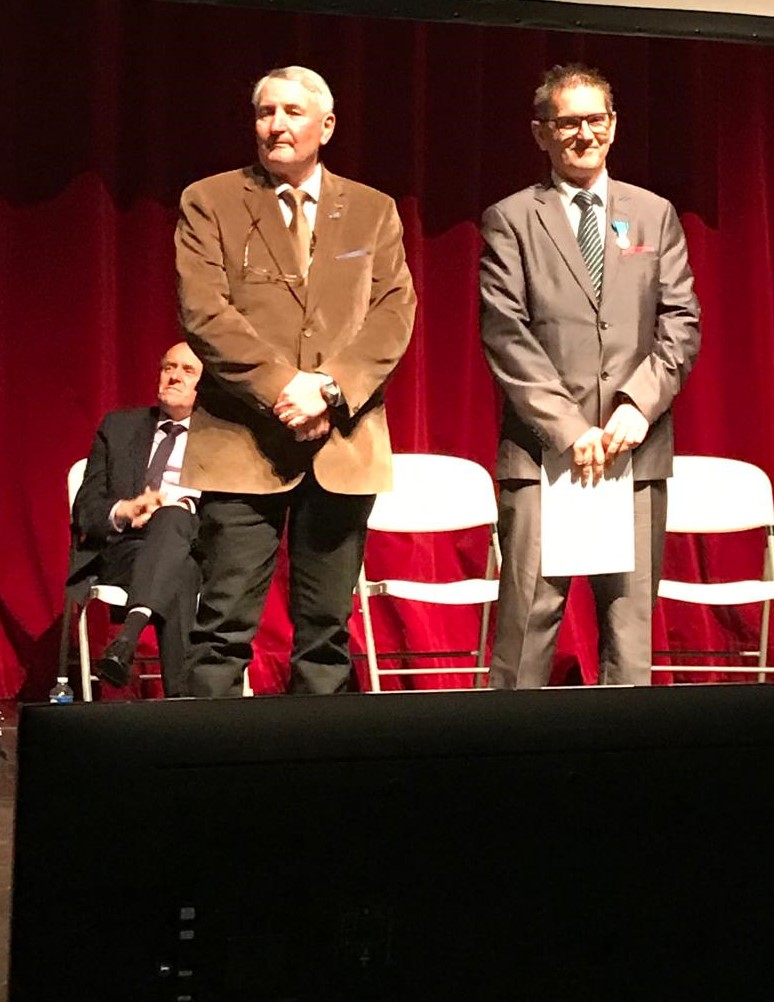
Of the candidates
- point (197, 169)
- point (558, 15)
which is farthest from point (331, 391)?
point (558, 15)

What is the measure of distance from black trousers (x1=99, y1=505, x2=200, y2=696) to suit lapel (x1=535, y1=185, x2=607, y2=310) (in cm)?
126

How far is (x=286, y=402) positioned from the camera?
3.23m

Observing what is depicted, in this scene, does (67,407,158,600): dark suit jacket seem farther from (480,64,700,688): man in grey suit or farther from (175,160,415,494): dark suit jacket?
(480,64,700,688): man in grey suit

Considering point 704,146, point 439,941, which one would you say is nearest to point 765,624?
point 704,146

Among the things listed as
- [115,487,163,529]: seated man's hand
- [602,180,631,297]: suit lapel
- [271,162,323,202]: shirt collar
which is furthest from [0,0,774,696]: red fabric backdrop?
[602,180,631,297]: suit lapel

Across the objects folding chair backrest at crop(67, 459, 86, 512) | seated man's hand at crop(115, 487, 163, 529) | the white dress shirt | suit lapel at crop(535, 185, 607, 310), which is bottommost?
seated man's hand at crop(115, 487, 163, 529)

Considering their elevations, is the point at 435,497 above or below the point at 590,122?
below

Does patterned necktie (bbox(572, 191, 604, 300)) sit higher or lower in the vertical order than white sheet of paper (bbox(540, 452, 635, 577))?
higher

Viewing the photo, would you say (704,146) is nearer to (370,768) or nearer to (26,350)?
(26,350)

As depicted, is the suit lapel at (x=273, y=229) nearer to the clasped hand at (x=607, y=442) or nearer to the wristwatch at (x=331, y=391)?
the wristwatch at (x=331, y=391)

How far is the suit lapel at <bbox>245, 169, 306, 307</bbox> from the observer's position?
3299 millimetres

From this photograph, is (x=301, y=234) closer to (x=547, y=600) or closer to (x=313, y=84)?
(x=313, y=84)

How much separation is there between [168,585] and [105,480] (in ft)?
1.47

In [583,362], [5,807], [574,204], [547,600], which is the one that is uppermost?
[574,204]
